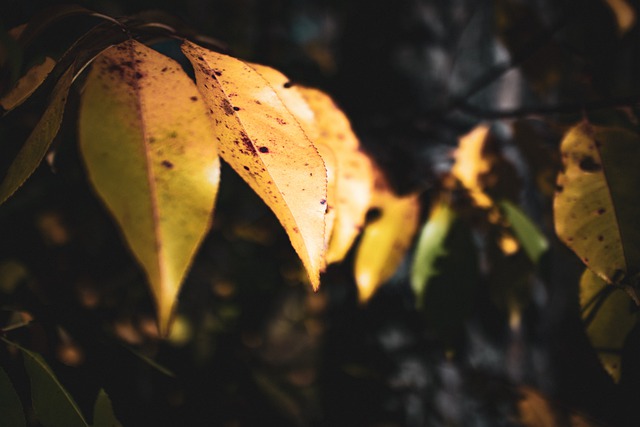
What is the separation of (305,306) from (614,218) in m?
1.58

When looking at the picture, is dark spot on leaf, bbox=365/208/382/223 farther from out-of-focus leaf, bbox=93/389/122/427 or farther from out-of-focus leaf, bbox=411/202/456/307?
out-of-focus leaf, bbox=93/389/122/427

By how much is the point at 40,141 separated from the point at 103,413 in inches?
11.0

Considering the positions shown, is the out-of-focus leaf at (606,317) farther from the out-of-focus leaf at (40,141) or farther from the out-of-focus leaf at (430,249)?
the out-of-focus leaf at (40,141)

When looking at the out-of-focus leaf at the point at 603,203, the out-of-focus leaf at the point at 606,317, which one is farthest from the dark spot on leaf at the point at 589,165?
the out-of-focus leaf at the point at 606,317

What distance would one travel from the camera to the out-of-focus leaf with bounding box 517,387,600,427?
25.1 inches

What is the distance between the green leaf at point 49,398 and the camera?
1.16 feet

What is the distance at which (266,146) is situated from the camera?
11.2 inches

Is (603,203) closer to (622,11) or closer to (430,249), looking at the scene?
(430,249)

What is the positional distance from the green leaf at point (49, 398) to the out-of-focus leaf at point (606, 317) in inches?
21.0

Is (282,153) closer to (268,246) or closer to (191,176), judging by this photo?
(191,176)

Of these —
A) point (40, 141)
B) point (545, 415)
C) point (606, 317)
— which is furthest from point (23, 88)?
point (545, 415)

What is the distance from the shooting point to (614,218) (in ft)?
1.22

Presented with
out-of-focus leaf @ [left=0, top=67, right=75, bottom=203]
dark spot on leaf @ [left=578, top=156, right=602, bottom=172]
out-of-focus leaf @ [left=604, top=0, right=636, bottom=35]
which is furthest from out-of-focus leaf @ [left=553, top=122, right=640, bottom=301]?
out-of-focus leaf @ [left=0, top=67, right=75, bottom=203]

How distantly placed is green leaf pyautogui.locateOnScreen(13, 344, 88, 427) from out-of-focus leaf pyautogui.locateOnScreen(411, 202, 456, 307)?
0.44 meters
